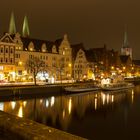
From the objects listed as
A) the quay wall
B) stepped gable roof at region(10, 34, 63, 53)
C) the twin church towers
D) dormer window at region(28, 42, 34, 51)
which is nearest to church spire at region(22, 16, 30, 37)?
the twin church towers

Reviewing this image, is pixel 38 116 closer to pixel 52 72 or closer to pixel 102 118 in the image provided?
pixel 102 118

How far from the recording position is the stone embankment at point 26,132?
1091cm

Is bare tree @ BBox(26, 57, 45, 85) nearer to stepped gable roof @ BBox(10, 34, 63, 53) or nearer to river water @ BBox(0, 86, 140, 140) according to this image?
stepped gable roof @ BBox(10, 34, 63, 53)

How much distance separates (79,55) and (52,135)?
9969cm

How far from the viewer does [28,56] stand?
289ft

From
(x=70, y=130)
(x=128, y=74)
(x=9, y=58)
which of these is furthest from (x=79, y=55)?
(x=70, y=130)

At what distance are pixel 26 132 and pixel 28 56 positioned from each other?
255 feet

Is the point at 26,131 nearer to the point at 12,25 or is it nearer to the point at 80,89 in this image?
the point at 80,89

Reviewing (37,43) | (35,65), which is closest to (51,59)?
(37,43)

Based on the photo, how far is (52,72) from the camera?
95.2 m

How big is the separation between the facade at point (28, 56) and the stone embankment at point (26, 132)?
213 ft

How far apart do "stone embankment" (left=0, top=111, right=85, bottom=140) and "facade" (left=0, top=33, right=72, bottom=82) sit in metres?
65.0

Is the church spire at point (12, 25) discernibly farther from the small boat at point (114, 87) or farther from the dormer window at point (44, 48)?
A: the small boat at point (114, 87)

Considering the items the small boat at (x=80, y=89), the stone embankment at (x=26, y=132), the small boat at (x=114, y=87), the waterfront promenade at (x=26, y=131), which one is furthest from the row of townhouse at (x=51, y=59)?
the stone embankment at (x=26, y=132)
